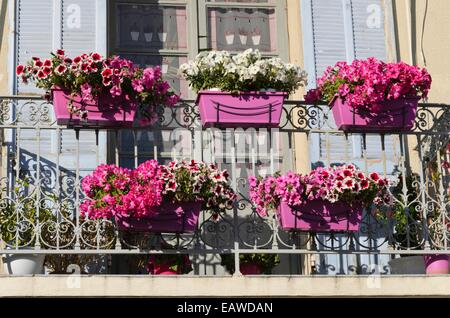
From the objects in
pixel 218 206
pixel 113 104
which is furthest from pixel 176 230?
pixel 113 104

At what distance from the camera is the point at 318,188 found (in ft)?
30.9

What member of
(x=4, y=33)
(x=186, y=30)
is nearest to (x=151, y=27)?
(x=186, y=30)

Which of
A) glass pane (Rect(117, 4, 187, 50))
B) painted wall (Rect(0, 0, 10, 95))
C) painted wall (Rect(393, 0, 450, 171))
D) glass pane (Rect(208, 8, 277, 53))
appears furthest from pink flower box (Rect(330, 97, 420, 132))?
painted wall (Rect(0, 0, 10, 95))

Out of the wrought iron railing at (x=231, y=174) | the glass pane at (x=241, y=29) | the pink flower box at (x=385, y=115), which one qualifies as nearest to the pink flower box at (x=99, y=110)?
the wrought iron railing at (x=231, y=174)

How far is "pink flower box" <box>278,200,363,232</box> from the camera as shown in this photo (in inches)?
372

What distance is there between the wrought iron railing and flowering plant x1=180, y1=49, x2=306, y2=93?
0.23 metres

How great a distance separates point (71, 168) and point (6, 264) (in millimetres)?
1086

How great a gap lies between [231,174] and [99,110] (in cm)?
144

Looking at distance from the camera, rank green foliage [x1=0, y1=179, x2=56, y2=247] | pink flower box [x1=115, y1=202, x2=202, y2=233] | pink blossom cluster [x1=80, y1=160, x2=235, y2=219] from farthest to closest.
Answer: green foliage [x1=0, y1=179, x2=56, y2=247] < pink flower box [x1=115, y1=202, x2=202, y2=233] < pink blossom cluster [x1=80, y1=160, x2=235, y2=219]

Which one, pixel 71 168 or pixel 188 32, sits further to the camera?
pixel 188 32

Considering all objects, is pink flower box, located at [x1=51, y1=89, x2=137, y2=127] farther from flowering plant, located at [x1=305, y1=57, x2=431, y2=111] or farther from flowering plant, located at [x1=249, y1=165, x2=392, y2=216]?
flowering plant, located at [x1=305, y1=57, x2=431, y2=111]

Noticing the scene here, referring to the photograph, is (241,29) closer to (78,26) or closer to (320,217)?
(78,26)
